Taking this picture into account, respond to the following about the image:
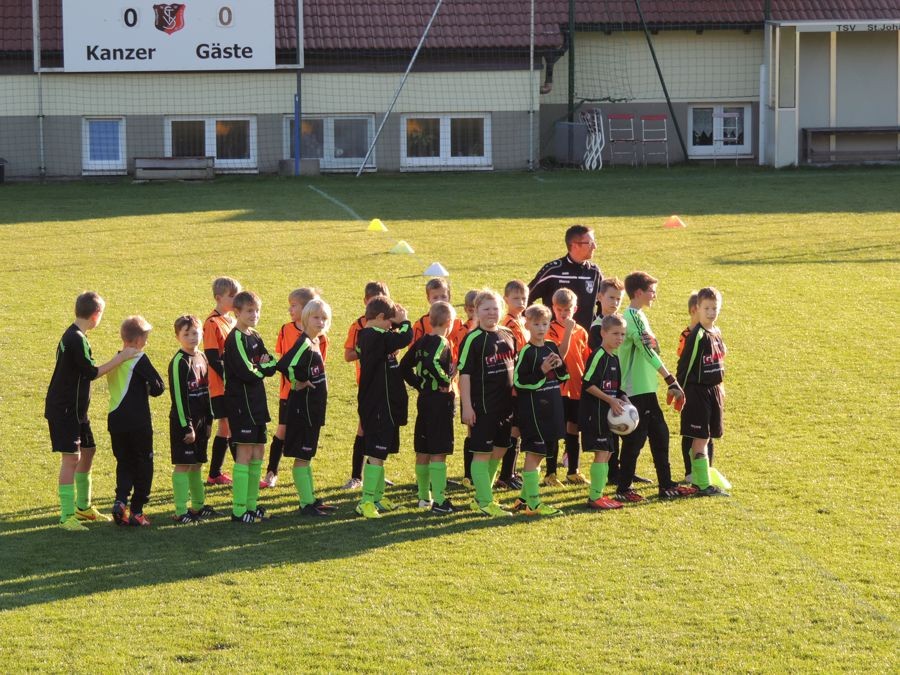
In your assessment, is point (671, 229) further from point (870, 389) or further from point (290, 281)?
point (870, 389)

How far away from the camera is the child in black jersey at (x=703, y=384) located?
909cm

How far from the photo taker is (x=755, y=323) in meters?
14.6

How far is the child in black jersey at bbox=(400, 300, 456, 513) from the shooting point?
861 centimetres

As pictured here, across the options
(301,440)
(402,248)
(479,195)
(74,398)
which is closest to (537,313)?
(301,440)

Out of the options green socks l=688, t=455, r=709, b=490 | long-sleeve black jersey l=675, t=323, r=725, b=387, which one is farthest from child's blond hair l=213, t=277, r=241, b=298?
green socks l=688, t=455, r=709, b=490

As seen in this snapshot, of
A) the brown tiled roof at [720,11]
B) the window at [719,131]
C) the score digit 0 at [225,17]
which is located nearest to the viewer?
the score digit 0 at [225,17]

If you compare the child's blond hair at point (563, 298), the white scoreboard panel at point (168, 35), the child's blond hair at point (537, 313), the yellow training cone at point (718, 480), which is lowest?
the yellow training cone at point (718, 480)

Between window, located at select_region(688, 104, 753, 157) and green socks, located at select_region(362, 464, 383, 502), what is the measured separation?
79.5ft

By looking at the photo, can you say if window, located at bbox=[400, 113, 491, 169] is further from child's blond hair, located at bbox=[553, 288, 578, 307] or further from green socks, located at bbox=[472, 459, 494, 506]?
green socks, located at bbox=[472, 459, 494, 506]

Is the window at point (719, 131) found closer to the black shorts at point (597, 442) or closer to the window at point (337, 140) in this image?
the window at point (337, 140)

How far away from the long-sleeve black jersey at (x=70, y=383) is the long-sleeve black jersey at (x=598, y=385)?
10.3ft

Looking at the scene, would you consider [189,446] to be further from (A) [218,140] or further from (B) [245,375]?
(A) [218,140]

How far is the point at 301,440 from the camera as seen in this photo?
8.70 m

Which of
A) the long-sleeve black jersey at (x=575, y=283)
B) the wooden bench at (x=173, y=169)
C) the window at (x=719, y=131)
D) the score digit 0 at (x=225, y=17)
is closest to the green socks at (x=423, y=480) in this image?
the long-sleeve black jersey at (x=575, y=283)
